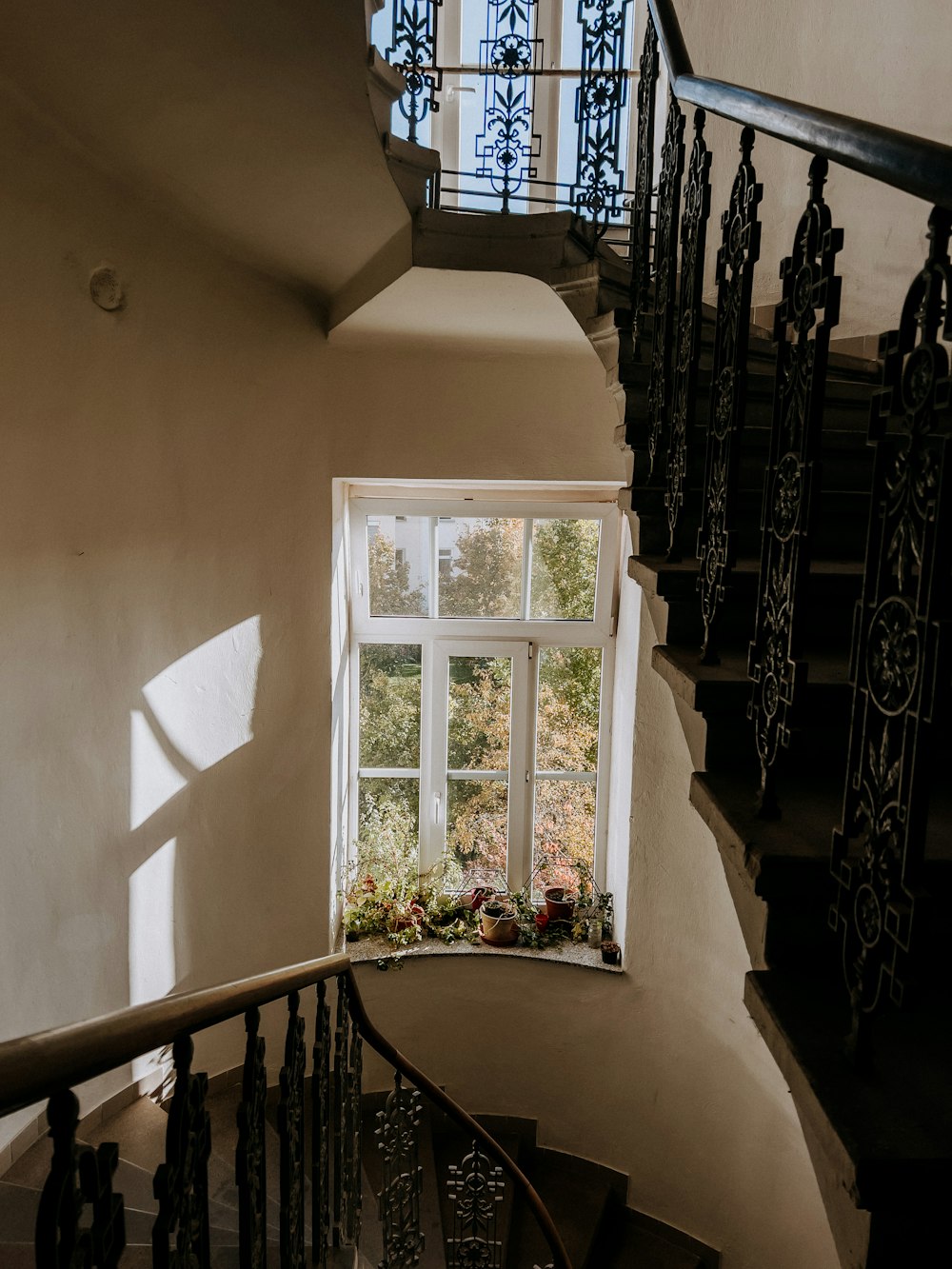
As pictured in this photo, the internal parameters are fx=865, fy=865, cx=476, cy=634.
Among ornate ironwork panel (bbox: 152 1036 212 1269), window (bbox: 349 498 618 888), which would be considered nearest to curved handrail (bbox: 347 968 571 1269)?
ornate ironwork panel (bbox: 152 1036 212 1269)

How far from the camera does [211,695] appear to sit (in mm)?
3867

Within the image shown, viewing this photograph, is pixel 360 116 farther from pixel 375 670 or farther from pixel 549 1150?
pixel 549 1150

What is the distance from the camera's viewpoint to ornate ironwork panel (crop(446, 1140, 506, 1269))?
3510 millimetres

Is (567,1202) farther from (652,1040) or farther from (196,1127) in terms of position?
(196,1127)

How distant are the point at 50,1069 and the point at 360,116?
2414 millimetres

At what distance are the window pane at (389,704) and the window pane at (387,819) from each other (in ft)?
0.43

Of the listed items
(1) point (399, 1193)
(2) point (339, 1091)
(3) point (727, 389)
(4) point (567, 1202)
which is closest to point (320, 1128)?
(2) point (339, 1091)

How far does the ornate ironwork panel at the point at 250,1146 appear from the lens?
1.58m

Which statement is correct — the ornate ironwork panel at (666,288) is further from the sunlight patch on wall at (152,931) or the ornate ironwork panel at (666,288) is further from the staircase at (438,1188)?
the sunlight patch on wall at (152,931)

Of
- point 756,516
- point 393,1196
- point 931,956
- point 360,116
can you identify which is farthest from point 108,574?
point 931,956

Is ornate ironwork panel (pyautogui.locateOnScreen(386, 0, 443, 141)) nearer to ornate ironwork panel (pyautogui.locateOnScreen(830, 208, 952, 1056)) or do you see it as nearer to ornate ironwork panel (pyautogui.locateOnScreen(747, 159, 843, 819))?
ornate ironwork panel (pyautogui.locateOnScreen(747, 159, 843, 819))

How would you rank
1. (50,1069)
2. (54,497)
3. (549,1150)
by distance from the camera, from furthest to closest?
(549,1150) < (54,497) < (50,1069)

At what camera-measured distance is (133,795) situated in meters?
3.46

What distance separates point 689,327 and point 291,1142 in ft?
6.73
